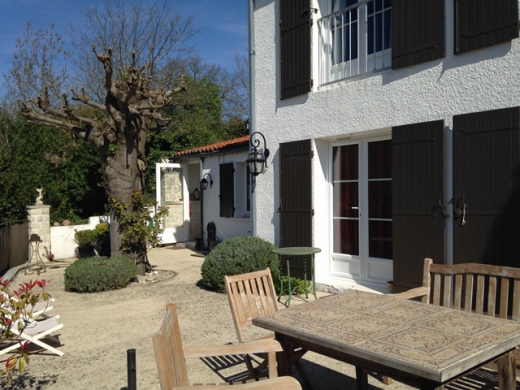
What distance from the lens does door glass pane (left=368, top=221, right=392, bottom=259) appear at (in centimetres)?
643

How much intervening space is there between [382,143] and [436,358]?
4.67 meters

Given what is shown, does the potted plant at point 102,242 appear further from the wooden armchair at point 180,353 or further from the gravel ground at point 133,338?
the wooden armchair at point 180,353

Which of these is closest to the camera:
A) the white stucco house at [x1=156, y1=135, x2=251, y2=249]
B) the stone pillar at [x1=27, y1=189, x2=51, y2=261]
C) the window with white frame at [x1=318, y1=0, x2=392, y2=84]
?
the window with white frame at [x1=318, y1=0, x2=392, y2=84]

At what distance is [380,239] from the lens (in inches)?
258

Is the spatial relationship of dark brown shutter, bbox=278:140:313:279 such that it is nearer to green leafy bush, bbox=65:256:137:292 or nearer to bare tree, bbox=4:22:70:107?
green leafy bush, bbox=65:256:137:292

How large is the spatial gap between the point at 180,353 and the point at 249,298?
1.31 m

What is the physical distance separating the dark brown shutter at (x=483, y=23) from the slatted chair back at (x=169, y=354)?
175 inches

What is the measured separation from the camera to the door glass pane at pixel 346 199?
22.7 ft

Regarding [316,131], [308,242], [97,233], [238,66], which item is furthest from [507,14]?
[238,66]

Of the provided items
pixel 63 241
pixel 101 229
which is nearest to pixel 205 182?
pixel 101 229

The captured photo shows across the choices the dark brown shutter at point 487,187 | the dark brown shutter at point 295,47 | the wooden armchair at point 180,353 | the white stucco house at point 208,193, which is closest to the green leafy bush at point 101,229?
the white stucco house at point 208,193

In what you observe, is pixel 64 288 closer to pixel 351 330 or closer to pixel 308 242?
pixel 308 242

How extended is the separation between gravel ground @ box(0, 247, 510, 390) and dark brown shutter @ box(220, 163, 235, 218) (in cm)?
274

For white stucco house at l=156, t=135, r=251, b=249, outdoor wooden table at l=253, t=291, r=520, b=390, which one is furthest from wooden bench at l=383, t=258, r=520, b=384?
white stucco house at l=156, t=135, r=251, b=249
